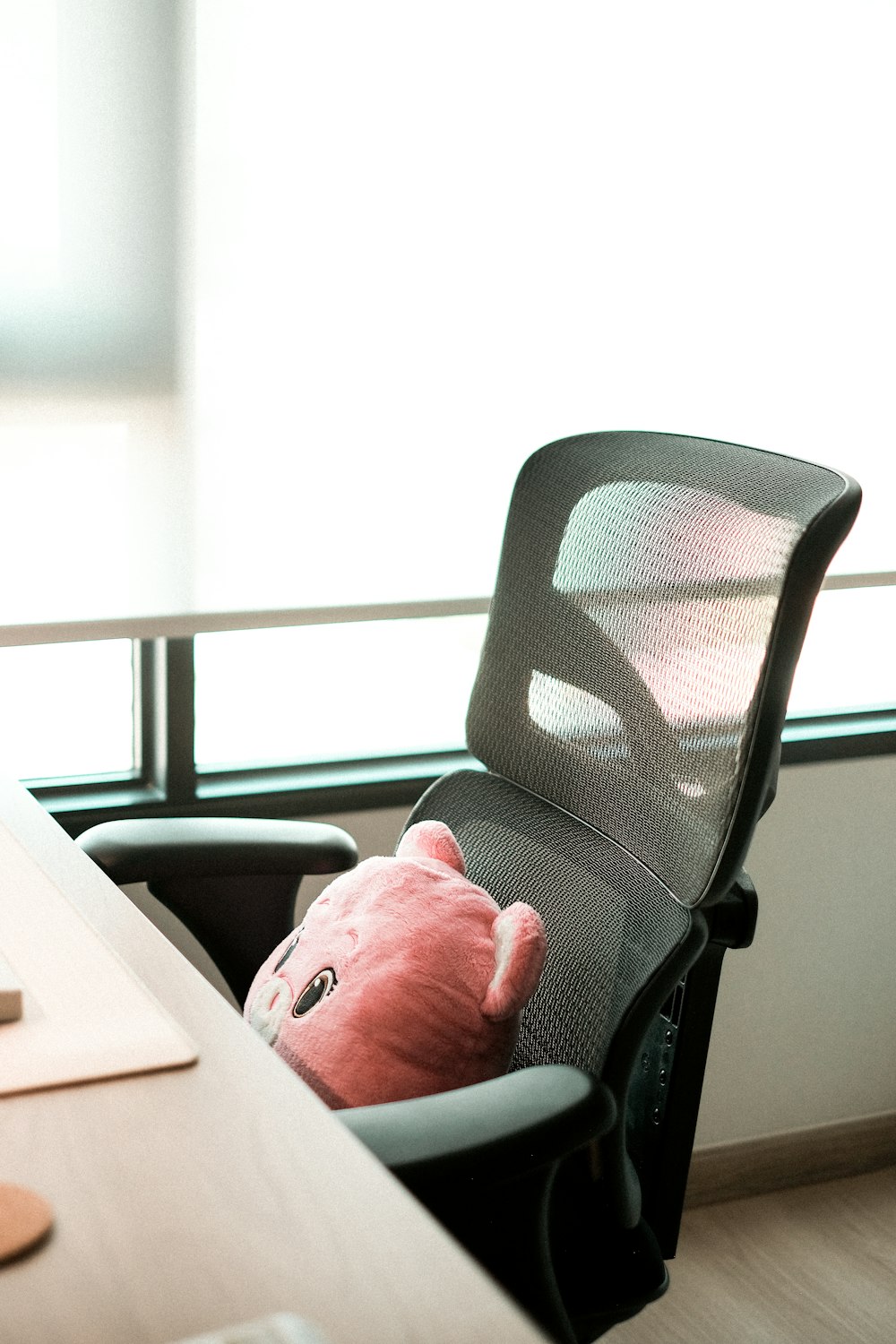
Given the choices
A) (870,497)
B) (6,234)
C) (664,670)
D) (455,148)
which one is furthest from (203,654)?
(870,497)

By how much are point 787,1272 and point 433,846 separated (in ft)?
4.01

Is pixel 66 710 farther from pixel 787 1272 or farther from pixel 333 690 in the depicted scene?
pixel 787 1272

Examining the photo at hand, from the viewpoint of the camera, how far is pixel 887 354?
2182 millimetres

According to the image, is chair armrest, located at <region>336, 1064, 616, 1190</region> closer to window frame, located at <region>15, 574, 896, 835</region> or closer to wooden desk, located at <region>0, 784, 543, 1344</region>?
wooden desk, located at <region>0, 784, 543, 1344</region>

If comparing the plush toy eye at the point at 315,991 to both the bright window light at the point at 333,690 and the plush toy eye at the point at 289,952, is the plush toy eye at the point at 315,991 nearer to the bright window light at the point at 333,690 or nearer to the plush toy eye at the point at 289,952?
the plush toy eye at the point at 289,952

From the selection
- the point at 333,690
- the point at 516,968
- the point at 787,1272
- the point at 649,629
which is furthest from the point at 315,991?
the point at 787,1272

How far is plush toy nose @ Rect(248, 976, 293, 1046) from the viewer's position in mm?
A: 1187

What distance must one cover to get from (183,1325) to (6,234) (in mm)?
1295

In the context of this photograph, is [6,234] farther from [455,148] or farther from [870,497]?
[870,497]

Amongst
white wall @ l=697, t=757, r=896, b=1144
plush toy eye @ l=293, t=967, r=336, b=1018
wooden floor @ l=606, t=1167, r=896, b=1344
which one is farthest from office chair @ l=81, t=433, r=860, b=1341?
white wall @ l=697, t=757, r=896, b=1144

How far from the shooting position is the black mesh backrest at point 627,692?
113cm

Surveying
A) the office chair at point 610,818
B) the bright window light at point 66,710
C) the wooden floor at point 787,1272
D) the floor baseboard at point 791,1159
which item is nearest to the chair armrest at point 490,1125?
the office chair at point 610,818

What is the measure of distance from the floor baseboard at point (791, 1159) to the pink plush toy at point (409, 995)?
1.30m

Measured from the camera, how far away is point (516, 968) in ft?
3.64
